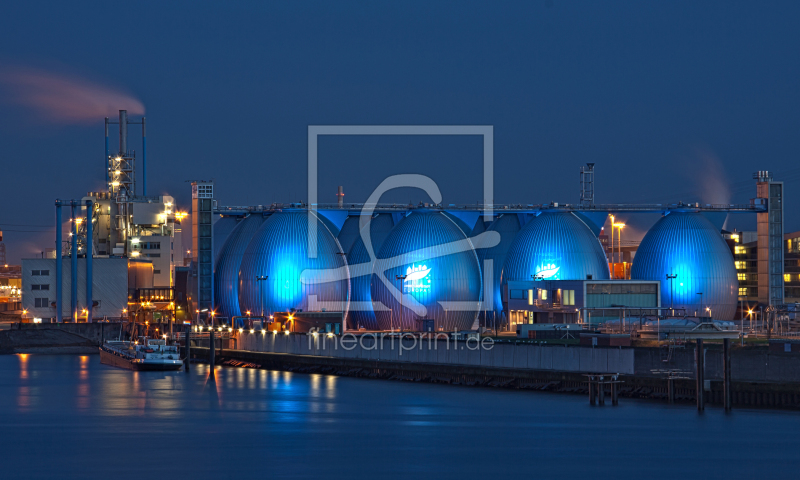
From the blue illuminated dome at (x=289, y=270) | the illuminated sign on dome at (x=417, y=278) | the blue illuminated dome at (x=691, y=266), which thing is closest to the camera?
the illuminated sign on dome at (x=417, y=278)

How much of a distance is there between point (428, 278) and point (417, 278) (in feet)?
2.55

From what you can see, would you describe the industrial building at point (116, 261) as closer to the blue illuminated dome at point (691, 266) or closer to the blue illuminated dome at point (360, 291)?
the blue illuminated dome at point (360, 291)

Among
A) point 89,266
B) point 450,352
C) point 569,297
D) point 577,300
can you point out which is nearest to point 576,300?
point 577,300

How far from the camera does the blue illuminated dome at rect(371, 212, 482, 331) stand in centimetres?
7950

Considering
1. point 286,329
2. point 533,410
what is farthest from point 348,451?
point 286,329

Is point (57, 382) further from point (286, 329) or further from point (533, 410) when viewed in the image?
point (533, 410)

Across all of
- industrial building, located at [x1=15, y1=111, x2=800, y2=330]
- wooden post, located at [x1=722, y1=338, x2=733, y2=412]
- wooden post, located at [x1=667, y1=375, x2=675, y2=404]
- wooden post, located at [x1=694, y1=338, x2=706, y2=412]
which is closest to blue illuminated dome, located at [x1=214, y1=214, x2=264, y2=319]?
industrial building, located at [x1=15, y1=111, x2=800, y2=330]

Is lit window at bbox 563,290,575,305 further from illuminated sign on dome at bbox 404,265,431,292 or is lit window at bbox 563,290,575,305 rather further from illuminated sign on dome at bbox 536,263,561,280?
illuminated sign on dome at bbox 404,265,431,292

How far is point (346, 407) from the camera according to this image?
160ft

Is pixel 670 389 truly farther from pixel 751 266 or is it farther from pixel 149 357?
pixel 751 266

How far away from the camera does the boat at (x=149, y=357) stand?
70.4 metres

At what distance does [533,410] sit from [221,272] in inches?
1692

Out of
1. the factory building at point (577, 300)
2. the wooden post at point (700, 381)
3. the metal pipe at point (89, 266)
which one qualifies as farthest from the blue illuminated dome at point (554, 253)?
the wooden post at point (700, 381)

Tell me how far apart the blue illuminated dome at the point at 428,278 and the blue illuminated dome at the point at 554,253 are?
3336mm
